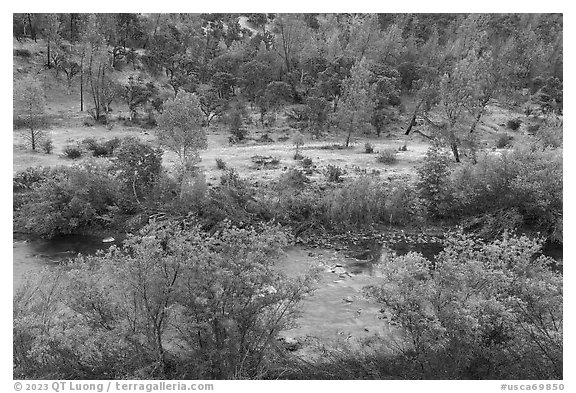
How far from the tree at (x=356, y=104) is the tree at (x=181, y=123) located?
1677 centimetres

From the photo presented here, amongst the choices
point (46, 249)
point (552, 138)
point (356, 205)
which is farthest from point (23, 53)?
point (552, 138)

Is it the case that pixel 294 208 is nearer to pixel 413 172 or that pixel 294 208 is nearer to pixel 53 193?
pixel 413 172

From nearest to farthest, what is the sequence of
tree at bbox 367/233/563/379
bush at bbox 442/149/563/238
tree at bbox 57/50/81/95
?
tree at bbox 367/233/563/379 < bush at bbox 442/149/563/238 < tree at bbox 57/50/81/95

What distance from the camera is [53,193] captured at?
31797 mm

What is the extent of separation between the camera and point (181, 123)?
32375mm

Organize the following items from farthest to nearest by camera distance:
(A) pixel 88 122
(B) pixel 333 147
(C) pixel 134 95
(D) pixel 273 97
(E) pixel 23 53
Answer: (E) pixel 23 53
(D) pixel 273 97
(C) pixel 134 95
(A) pixel 88 122
(B) pixel 333 147

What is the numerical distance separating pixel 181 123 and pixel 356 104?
18383 millimetres

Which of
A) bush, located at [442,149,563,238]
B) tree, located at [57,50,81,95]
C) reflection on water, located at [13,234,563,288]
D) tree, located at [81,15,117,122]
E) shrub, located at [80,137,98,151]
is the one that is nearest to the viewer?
reflection on water, located at [13,234,563,288]

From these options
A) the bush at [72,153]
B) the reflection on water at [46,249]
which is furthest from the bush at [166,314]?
the bush at [72,153]

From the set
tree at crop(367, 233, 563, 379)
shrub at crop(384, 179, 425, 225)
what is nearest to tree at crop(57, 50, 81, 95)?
shrub at crop(384, 179, 425, 225)

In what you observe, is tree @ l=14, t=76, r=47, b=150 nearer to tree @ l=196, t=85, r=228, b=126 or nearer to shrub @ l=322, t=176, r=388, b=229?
tree @ l=196, t=85, r=228, b=126

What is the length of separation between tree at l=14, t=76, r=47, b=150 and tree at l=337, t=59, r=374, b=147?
25168 mm

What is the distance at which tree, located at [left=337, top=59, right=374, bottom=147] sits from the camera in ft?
148

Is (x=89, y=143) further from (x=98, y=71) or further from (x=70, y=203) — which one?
(x=98, y=71)
